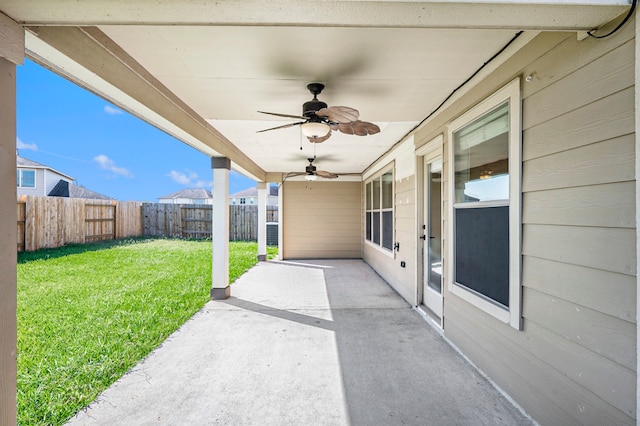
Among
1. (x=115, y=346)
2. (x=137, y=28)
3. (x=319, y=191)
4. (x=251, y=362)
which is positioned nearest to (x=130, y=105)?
(x=137, y=28)

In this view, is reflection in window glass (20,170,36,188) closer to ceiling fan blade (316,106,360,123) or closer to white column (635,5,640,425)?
ceiling fan blade (316,106,360,123)

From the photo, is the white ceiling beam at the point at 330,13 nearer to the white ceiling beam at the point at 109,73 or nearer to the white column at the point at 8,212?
the white column at the point at 8,212

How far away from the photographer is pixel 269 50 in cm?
206

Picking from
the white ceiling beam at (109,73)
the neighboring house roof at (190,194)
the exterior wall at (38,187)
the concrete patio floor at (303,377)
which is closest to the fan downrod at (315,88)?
the white ceiling beam at (109,73)

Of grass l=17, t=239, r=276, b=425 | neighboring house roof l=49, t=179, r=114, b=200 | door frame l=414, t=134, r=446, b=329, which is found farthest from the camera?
neighboring house roof l=49, t=179, r=114, b=200

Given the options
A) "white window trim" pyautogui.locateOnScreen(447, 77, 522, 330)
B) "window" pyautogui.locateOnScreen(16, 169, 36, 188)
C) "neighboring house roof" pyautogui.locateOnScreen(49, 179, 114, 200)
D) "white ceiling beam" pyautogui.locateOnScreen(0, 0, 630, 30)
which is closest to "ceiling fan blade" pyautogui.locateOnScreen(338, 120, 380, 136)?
"white window trim" pyautogui.locateOnScreen(447, 77, 522, 330)

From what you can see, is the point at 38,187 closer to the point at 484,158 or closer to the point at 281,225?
the point at 281,225

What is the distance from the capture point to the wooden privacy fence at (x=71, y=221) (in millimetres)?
7879

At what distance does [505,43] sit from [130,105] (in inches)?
111

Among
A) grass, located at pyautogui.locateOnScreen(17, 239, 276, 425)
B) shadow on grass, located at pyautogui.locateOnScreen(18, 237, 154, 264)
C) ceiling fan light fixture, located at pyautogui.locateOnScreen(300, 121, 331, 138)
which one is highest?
ceiling fan light fixture, located at pyautogui.locateOnScreen(300, 121, 331, 138)

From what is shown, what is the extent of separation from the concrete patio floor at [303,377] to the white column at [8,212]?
710mm

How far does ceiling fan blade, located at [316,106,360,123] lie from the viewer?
2291 millimetres

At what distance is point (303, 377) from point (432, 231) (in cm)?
231

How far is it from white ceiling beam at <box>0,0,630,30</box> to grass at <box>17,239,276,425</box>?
2.22m
